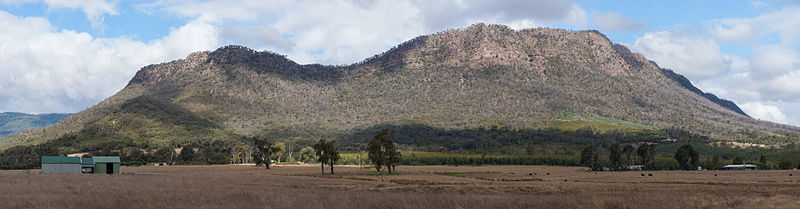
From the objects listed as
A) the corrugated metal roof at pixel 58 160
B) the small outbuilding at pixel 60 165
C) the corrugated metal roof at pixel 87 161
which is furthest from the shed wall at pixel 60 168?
the corrugated metal roof at pixel 87 161

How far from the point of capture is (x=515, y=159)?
169000 mm

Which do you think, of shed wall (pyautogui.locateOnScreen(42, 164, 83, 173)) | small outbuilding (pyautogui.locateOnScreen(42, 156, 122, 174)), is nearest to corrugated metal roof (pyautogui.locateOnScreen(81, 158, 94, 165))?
small outbuilding (pyautogui.locateOnScreen(42, 156, 122, 174))

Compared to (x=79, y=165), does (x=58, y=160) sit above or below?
above

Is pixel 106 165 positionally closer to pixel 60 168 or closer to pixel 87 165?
pixel 87 165

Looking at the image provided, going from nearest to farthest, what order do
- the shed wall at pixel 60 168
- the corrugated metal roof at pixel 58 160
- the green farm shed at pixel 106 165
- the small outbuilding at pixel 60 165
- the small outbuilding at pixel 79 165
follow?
the shed wall at pixel 60 168, the small outbuilding at pixel 60 165, the small outbuilding at pixel 79 165, the corrugated metal roof at pixel 58 160, the green farm shed at pixel 106 165

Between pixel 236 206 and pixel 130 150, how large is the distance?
17491 centimetres

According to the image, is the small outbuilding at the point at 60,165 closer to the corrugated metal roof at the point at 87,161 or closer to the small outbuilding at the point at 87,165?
the corrugated metal roof at the point at 87,161

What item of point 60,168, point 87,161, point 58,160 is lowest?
point 60,168

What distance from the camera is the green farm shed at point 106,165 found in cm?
9375

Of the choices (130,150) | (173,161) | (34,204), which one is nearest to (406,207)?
(34,204)

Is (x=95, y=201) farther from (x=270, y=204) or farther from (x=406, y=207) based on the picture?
(x=406, y=207)

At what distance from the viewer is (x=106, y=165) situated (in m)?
94.2

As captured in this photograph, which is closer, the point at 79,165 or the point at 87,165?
the point at 79,165

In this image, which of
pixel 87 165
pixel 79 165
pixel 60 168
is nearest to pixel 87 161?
pixel 87 165
